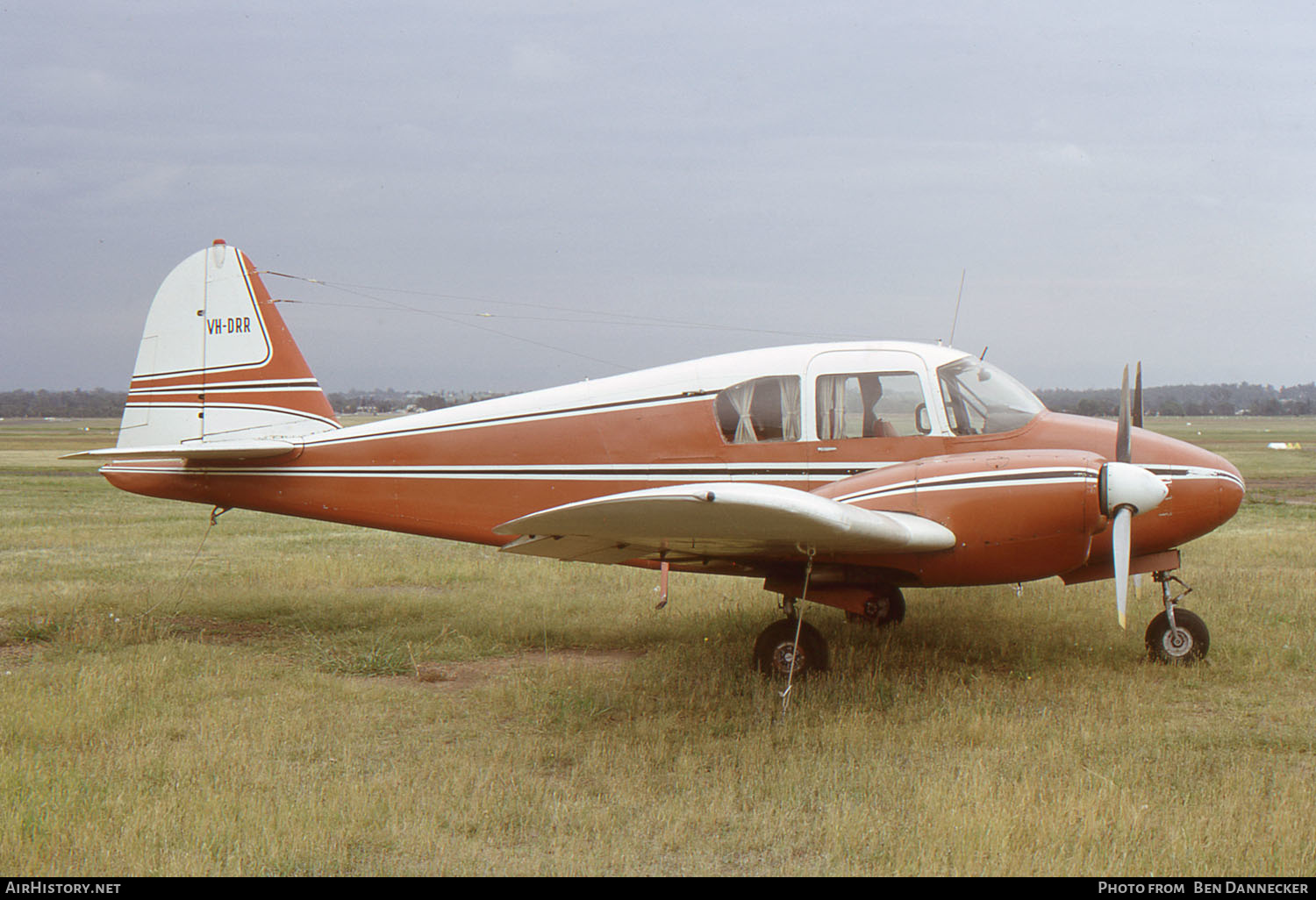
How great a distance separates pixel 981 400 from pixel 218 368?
8174 mm

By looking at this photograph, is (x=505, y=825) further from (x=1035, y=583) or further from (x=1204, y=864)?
(x=1035, y=583)

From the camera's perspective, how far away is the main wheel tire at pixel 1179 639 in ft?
26.6

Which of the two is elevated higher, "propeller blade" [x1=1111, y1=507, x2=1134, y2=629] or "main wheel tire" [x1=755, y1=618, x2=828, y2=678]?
"propeller blade" [x1=1111, y1=507, x2=1134, y2=629]

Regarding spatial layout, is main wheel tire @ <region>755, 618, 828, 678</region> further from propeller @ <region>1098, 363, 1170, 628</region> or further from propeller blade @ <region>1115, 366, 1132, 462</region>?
propeller blade @ <region>1115, 366, 1132, 462</region>

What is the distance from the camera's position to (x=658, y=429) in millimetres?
8523

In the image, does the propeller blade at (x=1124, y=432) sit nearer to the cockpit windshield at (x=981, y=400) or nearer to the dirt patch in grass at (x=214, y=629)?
the cockpit windshield at (x=981, y=400)

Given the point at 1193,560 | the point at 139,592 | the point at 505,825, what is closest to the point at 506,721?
the point at 505,825

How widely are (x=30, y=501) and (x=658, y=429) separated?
24577 mm

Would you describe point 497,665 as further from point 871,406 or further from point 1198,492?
point 1198,492

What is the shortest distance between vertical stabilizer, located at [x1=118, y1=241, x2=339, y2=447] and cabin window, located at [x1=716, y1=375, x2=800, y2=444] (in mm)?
4734

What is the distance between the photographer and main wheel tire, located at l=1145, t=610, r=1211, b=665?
319 inches

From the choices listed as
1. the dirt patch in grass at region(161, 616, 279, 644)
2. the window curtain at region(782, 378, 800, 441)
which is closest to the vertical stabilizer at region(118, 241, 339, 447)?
the dirt patch in grass at region(161, 616, 279, 644)

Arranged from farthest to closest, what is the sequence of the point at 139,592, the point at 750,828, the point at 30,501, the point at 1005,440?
the point at 30,501, the point at 139,592, the point at 1005,440, the point at 750,828

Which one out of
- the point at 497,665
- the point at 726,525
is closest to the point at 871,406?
the point at 726,525
